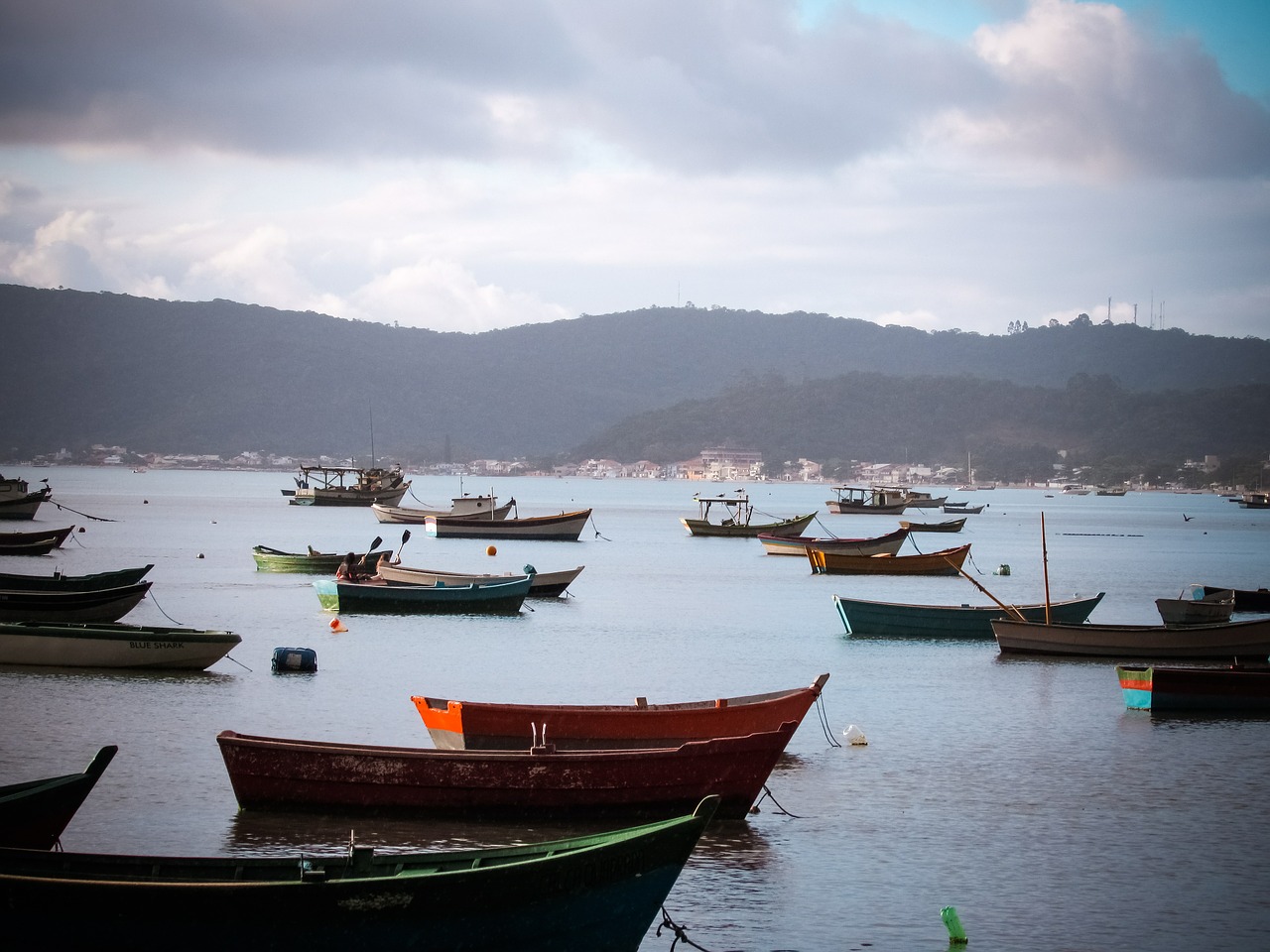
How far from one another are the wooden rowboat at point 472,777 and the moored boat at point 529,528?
2492 inches

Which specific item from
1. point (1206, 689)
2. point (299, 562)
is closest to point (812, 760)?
point (1206, 689)

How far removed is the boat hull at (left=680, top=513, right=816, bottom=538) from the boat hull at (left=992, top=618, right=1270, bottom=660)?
43.2 meters

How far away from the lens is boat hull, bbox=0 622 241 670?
24688mm

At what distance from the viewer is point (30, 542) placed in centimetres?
5791

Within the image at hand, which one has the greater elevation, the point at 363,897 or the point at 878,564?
the point at 363,897

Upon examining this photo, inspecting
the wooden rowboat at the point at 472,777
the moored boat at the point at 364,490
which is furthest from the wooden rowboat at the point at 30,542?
the moored boat at the point at 364,490

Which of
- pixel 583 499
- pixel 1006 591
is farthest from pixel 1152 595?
pixel 583 499

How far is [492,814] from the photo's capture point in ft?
46.6

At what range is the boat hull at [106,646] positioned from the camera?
81.0ft

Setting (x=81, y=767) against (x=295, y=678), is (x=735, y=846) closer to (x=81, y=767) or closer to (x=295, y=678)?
(x=81, y=767)

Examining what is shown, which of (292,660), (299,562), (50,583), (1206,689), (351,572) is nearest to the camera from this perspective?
(1206,689)

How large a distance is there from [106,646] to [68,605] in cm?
432

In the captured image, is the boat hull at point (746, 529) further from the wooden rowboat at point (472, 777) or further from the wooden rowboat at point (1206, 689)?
the wooden rowboat at point (472, 777)

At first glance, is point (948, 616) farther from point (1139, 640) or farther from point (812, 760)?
point (812, 760)
